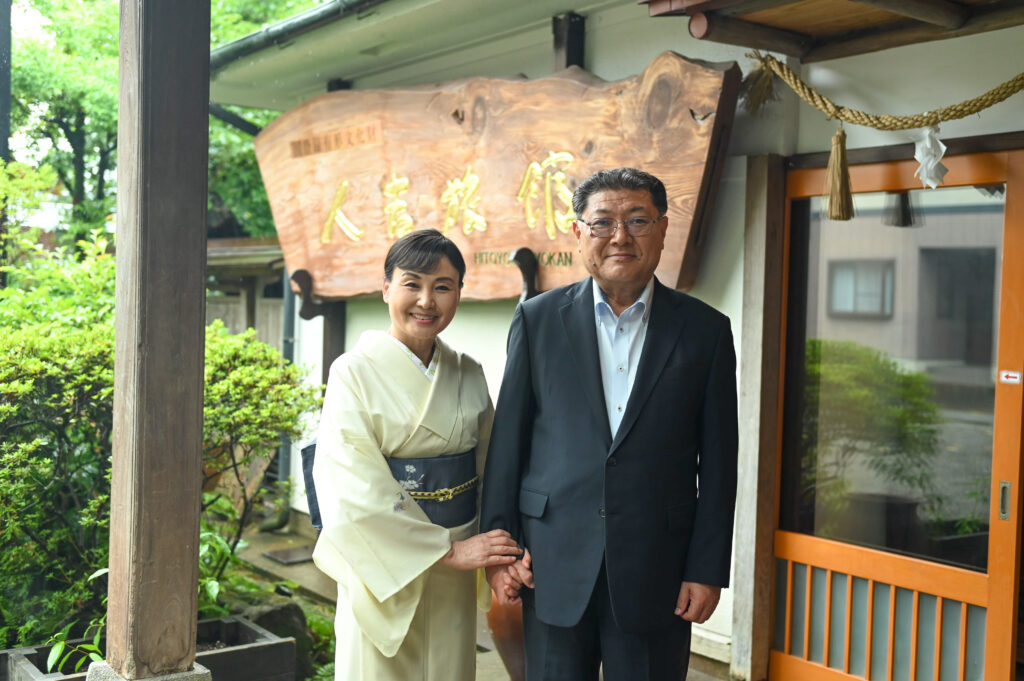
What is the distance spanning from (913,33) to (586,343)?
2520mm

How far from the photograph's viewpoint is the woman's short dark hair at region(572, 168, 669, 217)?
2986mm

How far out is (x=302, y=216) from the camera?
26.4 ft

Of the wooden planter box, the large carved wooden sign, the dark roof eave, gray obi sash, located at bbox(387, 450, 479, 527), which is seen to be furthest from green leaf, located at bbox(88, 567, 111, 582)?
the dark roof eave

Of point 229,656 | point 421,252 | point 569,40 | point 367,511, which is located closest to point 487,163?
point 569,40

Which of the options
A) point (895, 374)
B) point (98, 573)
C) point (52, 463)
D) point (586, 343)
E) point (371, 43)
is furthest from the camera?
point (371, 43)

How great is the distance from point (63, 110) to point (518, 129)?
5.23m

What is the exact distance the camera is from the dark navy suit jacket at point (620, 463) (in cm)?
291

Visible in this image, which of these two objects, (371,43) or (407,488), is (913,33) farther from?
(371,43)

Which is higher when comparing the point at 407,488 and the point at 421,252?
the point at 421,252

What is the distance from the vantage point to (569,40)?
5988mm

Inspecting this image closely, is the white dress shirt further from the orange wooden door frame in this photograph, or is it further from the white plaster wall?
the white plaster wall

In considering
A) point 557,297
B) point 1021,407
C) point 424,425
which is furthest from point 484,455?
point 1021,407

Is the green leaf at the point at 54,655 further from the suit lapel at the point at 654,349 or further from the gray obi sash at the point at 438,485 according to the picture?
the suit lapel at the point at 654,349

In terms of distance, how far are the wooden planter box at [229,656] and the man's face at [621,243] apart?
286 cm
